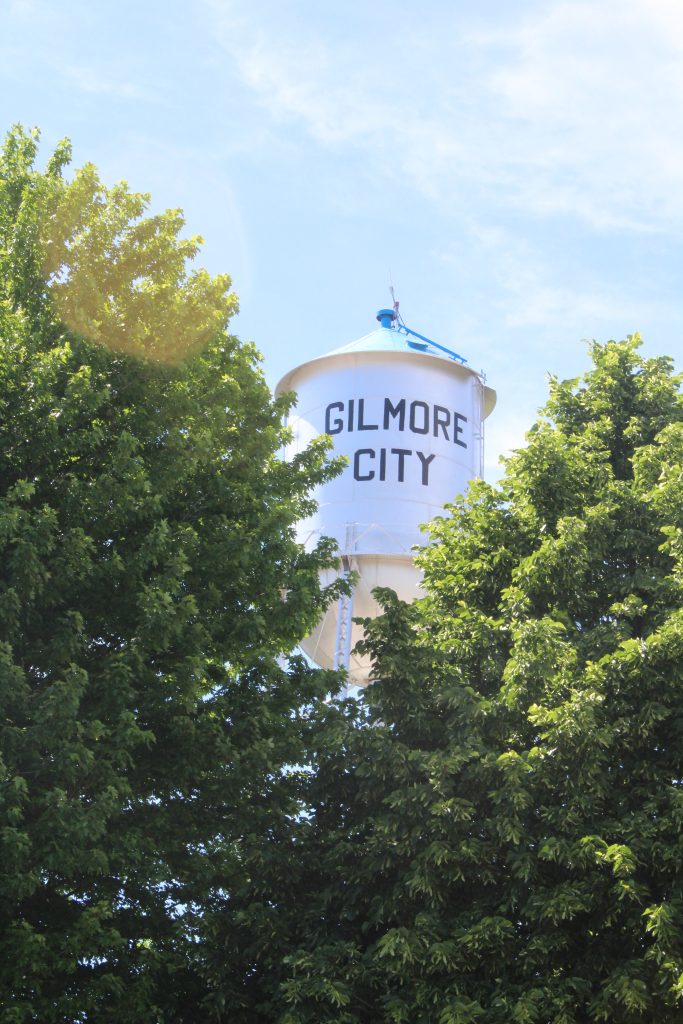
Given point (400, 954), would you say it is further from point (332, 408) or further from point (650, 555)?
point (332, 408)

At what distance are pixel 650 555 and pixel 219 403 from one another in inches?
202

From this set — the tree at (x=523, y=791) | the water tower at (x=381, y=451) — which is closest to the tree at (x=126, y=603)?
the tree at (x=523, y=791)

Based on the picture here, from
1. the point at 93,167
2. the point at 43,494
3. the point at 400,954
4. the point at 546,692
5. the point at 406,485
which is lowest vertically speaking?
the point at 400,954

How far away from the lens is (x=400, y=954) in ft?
36.1

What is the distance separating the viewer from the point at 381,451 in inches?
977

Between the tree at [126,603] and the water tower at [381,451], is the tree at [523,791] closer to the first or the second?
the tree at [126,603]

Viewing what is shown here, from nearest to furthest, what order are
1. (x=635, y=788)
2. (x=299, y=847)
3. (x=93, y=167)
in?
(x=635, y=788), (x=299, y=847), (x=93, y=167)

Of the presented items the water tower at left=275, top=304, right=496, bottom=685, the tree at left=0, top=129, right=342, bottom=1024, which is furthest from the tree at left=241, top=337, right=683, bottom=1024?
the water tower at left=275, top=304, right=496, bottom=685

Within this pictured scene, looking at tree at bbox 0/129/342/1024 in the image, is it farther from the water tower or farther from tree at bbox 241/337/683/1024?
the water tower

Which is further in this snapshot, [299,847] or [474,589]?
[474,589]

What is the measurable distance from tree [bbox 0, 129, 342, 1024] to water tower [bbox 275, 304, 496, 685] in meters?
9.72

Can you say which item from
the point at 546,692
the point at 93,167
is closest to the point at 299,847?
the point at 546,692

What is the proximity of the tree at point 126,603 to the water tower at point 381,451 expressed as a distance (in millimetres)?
9717

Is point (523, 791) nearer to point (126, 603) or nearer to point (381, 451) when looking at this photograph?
point (126, 603)
